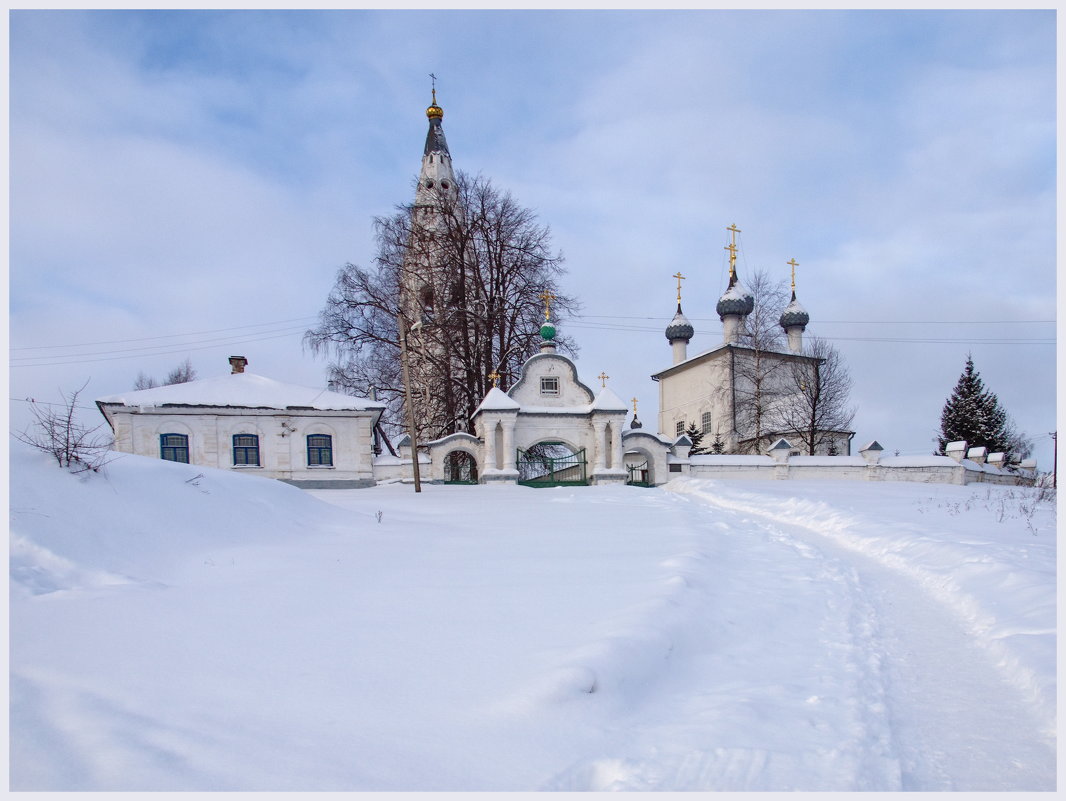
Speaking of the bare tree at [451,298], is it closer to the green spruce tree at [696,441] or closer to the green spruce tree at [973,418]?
the green spruce tree at [696,441]

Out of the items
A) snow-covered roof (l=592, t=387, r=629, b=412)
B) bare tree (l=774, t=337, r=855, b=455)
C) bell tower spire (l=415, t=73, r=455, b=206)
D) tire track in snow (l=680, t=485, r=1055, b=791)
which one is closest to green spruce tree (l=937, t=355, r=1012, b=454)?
bare tree (l=774, t=337, r=855, b=455)

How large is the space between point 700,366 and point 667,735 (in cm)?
3820

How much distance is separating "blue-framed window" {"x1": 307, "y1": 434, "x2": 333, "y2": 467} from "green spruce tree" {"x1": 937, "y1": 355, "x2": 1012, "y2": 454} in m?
32.3

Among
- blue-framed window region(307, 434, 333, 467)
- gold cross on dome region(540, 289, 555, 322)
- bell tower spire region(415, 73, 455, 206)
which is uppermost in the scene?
bell tower spire region(415, 73, 455, 206)

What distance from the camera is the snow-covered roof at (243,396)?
917 inches

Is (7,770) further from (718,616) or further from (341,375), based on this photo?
(341,375)

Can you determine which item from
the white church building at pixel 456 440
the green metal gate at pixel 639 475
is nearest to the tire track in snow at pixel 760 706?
the white church building at pixel 456 440

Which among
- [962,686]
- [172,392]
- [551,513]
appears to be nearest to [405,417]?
[172,392]

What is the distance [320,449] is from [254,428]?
7.43 ft

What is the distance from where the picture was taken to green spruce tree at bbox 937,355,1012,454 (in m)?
38.1

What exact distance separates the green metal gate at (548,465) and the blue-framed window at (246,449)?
29.3ft

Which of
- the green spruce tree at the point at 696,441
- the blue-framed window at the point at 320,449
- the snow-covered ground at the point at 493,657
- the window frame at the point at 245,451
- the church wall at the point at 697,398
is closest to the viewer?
the snow-covered ground at the point at 493,657

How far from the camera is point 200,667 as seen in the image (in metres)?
4.19

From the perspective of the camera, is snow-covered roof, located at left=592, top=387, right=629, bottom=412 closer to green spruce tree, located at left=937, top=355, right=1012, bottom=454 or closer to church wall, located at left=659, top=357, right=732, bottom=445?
church wall, located at left=659, top=357, right=732, bottom=445
